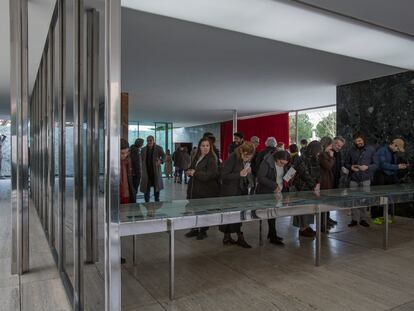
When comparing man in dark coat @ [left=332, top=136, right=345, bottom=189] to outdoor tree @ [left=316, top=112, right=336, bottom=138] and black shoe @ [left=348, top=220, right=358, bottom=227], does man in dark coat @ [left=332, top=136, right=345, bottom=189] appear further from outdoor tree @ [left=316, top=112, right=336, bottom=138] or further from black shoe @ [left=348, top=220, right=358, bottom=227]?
outdoor tree @ [left=316, top=112, right=336, bottom=138]

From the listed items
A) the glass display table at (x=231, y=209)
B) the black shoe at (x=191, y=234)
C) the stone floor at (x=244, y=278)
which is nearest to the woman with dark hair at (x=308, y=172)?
the stone floor at (x=244, y=278)

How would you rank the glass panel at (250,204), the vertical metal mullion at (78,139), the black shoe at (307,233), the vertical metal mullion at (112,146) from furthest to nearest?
the black shoe at (307,233) → the glass panel at (250,204) → the vertical metal mullion at (78,139) → the vertical metal mullion at (112,146)

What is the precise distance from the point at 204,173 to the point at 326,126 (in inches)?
398

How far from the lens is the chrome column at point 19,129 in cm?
334

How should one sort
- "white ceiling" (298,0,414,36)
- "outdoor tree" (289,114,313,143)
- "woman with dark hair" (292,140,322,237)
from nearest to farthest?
1. "white ceiling" (298,0,414,36)
2. "woman with dark hair" (292,140,322,237)
3. "outdoor tree" (289,114,313,143)

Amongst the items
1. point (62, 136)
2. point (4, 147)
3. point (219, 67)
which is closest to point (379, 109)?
point (219, 67)

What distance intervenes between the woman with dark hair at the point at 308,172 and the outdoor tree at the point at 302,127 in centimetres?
881

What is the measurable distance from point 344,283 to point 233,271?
1.00 meters

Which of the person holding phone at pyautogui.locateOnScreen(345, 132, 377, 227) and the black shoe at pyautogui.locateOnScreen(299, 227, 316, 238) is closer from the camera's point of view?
the black shoe at pyautogui.locateOnScreen(299, 227, 316, 238)

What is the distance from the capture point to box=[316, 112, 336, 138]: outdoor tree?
40.9 feet

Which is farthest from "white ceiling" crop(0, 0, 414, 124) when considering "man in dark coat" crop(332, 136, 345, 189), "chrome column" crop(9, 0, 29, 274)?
"man in dark coat" crop(332, 136, 345, 189)

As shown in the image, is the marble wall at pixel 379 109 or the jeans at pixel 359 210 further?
the marble wall at pixel 379 109

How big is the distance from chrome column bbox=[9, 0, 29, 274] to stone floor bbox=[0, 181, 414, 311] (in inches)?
10.0

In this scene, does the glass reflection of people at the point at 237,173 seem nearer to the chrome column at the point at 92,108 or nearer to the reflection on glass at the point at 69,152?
the chrome column at the point at 92,108
